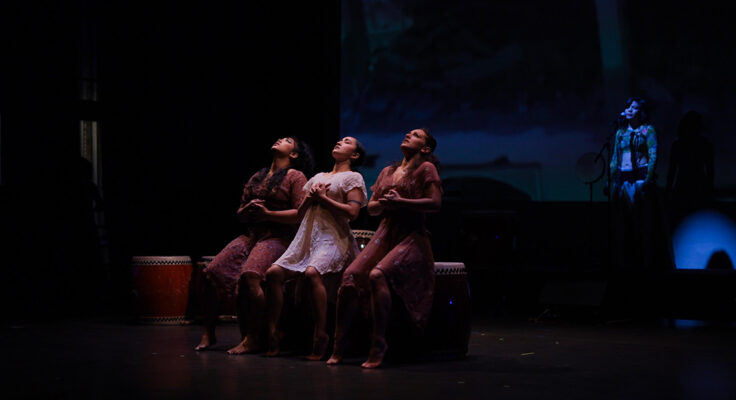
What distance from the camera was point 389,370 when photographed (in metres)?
4.36

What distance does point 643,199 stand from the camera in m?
7.61

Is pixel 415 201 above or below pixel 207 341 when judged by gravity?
above

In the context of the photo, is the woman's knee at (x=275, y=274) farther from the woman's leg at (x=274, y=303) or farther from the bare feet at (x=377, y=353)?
the bare feet at (x=377, y=353)

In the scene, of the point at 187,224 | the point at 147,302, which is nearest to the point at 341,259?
the point at 147,302

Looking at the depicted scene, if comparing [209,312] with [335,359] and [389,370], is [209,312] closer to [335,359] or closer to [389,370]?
[335,359]

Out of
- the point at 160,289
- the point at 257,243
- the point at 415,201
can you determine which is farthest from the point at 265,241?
the point at 160,289

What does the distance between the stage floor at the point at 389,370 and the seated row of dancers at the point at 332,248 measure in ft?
0.80

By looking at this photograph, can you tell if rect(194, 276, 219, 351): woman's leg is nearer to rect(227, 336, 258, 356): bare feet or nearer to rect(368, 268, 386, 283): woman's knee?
rect(227, 336, 258, 356): bare feet

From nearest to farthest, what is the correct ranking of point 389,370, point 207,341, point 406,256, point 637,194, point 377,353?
point 389,370, point 377,353, point 406,256, point 207,341, point 637,194

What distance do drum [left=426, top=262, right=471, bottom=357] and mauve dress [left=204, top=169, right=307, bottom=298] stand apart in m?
0.94

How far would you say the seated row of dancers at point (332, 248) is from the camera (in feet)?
15.2

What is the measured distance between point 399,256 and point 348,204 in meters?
0.49

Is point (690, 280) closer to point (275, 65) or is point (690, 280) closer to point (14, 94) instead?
point (275, 65)

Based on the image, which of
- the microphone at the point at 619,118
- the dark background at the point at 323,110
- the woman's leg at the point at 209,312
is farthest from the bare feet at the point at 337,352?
the microphone at the point at 619,118
